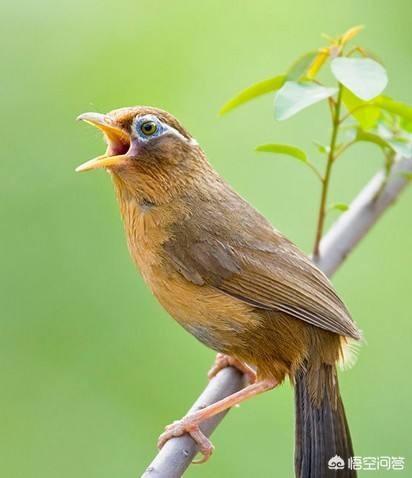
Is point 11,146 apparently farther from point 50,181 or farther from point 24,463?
point 24,463

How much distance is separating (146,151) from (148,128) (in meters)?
0.08

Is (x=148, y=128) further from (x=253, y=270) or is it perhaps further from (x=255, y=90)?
(x=253, y=270)

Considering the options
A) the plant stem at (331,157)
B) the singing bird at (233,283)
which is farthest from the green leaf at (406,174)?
the singing bird at (233,283)

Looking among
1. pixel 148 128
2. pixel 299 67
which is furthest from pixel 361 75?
pixel 148 128

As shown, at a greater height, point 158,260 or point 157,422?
point 158,260

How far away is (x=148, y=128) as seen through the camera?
3.70m

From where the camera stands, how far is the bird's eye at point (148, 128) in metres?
3.68

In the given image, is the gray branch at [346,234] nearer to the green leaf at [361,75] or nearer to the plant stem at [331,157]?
the plant stem at [331,157]

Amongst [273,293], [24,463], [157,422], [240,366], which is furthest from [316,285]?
[24,463]

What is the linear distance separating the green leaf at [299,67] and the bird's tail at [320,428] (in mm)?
947

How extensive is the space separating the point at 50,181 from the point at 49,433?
114cm

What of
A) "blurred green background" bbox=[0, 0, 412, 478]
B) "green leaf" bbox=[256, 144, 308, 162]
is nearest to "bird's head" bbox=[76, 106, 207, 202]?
"green leaf" bbox=[256, 144, 308, 162]

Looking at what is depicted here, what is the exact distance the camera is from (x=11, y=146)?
506 cm

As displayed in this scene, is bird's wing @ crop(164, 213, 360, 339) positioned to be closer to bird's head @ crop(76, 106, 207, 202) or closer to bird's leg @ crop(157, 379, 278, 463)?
bird's head @ crop(76, 106, 207, 202)
